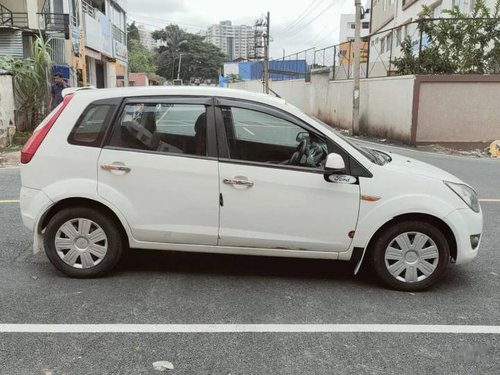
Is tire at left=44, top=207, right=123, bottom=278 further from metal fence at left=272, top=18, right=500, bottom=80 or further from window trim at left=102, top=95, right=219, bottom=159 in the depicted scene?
metal fence at left=272, top=18, right=500, bottom=80

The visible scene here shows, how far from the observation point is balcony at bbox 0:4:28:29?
20.3m

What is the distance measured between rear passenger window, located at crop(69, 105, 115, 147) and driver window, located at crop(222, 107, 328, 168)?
101cm

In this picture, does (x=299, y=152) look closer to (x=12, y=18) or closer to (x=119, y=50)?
(x=12, y=18)

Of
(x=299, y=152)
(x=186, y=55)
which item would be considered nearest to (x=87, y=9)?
(x=299, y=152)

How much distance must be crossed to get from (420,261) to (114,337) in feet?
8.14

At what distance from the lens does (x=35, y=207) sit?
445 cm

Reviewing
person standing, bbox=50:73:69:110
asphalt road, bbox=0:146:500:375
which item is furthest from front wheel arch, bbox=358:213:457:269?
person standing, bbox=50:73:69:110

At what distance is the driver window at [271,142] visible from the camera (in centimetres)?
441

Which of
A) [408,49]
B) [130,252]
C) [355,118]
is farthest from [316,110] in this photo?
[130,252]

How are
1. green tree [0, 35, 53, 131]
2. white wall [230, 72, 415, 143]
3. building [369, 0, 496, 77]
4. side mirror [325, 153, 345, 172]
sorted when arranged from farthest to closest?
1. building [369, 0, 496, 77]
2. white wall [230, 72, 415, 143]
3. green tree [0, 35, 53, 131]
4. side mirror [325, 153, 345, 172]

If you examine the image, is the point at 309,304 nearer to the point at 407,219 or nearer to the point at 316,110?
the point at 407,219

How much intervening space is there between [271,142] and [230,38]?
113345 millimetres

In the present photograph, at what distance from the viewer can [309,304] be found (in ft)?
13.6

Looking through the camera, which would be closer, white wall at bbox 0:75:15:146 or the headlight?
the headlight
